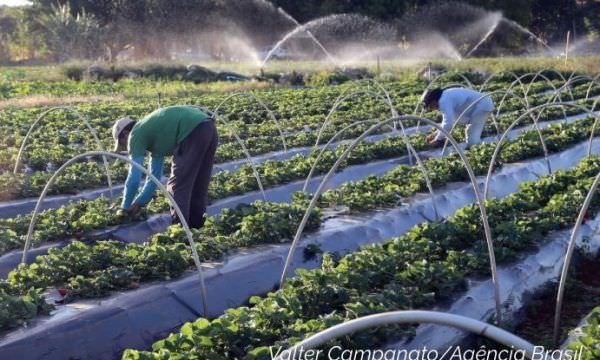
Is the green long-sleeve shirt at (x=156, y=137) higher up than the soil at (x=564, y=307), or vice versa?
the green long-sleeve shirt at (x=156, y=137)

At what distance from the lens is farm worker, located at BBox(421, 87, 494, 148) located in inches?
449

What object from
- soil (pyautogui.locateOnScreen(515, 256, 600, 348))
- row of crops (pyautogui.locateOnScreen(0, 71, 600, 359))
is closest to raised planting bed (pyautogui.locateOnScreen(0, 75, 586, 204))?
row of crops (pyautogui.locateOnScreen(0, 71, 600, 359))

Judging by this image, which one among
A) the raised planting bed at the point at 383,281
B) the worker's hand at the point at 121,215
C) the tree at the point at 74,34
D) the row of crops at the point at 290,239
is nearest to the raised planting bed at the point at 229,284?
the row of crops at the point at 290,239

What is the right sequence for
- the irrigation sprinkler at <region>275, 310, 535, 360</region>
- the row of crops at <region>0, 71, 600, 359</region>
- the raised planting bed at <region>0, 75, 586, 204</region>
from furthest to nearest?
the raised planting bed at <region>0, 75, 586, 204</region> → the row of crops at <region>0, 71, 600, 359</region> → the irrigation sprinkler at <region>275, 310, 535, 360</region>

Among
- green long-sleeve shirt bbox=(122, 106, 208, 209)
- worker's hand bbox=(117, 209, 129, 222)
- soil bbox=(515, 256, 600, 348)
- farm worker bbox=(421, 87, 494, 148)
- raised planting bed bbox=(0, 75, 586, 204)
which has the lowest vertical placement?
soil bbox=(515, 256, 600, 348)

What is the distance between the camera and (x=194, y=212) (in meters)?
8.33

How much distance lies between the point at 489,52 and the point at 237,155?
33.7 metres

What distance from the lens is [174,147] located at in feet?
25.6

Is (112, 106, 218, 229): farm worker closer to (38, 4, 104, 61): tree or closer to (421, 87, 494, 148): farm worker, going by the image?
(421, 87, 494, 148): farm worker

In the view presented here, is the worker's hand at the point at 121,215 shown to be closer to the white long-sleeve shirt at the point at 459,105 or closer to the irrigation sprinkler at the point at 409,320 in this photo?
the white long-sleeve shirt at the point at 459,105

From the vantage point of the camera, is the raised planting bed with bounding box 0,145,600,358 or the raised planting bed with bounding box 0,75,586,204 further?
the raised planting bed with bounding box 0,75,586,204

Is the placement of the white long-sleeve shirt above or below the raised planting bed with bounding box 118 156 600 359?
above

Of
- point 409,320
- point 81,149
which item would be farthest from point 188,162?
point 81,149

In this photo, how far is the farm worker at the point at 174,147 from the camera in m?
7.52
